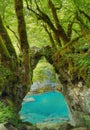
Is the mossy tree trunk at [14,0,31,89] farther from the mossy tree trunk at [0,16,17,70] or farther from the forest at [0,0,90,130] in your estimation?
the mossy tree trunk at [0,16,17,70]

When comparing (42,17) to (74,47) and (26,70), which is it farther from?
(26,70)

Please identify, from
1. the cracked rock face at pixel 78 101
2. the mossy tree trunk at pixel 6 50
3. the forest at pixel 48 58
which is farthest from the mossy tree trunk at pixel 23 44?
the cracked rock face at pixel 78 101

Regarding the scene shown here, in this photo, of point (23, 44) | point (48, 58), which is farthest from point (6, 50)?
point (48, 58)

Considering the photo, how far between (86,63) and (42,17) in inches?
174

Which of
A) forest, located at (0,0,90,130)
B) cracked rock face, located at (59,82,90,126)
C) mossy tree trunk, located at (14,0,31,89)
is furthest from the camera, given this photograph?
cracked rock face, located at (59,82,90,126)

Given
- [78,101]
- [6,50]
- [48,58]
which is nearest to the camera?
[6,50]

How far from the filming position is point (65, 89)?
33.5 feet

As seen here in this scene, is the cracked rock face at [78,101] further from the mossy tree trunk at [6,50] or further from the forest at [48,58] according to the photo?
the mossy tree trunk at [6,50]

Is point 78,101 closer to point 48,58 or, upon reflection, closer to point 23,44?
point 48,58

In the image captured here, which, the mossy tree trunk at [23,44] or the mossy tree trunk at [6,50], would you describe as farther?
the mossy tree trunk at [6,50]

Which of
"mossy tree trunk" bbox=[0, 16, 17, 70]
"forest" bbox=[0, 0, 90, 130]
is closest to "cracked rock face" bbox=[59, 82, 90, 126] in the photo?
"forest" bbox=[0, 0, 90, 130]

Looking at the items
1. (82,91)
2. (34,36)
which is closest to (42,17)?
(82,91)

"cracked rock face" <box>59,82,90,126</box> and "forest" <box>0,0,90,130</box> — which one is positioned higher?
"forest" <box>0,0,90,130</box>

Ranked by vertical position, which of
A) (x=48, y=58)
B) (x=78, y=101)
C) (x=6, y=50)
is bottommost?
(x=78, y=101)
